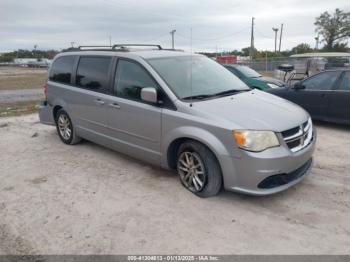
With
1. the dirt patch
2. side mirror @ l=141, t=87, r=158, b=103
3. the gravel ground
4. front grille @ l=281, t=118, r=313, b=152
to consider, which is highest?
side mirror @ l=141, t=87, r=158, b=103

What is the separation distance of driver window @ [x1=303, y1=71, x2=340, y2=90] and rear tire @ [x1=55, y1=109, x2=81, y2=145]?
545cm

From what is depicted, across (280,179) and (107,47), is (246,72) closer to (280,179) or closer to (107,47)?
(107,47)

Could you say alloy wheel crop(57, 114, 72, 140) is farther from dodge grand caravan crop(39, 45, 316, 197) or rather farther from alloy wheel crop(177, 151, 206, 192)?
alloy wheel crop(177, 151, 206, 192)

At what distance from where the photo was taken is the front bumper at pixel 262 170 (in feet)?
11.5

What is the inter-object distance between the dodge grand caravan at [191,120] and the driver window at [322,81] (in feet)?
11.5

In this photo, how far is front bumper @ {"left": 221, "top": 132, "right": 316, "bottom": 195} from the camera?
3520mm

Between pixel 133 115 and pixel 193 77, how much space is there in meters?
0.99

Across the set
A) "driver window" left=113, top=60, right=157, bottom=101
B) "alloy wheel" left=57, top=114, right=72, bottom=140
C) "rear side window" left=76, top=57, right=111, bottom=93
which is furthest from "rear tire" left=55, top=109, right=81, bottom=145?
"driver window" left=113, top=60, right=157, bottom=101

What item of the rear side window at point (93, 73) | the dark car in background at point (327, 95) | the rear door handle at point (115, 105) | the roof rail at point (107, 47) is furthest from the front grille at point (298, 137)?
the dark car in background at point (327, 95)

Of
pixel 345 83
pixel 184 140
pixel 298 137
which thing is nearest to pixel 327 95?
pixel 345 83

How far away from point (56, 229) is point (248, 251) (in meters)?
1.96

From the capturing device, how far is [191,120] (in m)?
3.92

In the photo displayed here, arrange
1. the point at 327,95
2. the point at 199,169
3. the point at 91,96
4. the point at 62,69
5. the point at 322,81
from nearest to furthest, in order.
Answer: the point at 199,169
the point at 91,96
the point at 62,69
the point at 327,95
the point at 322,81

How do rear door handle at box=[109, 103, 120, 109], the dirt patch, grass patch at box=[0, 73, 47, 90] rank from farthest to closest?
the dirt patch < grass patch at box=[0, 73, 47, 90] < rear door handle at box=[109, 103, 120, 109]
